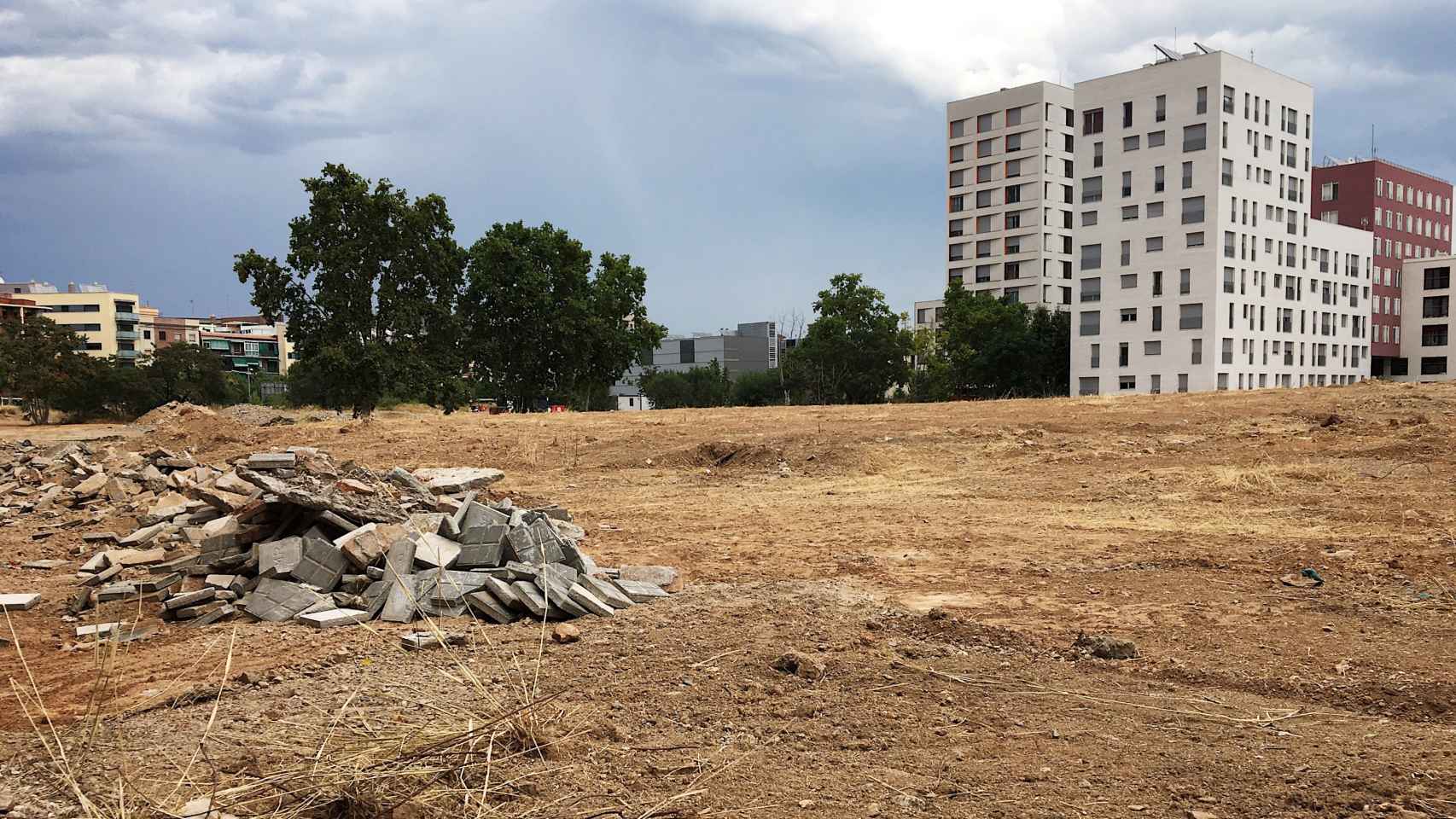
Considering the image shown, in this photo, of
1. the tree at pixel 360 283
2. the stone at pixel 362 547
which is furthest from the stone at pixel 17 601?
the tree at pixel 360 283

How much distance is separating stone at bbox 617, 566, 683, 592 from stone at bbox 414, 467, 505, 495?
413 centimetres

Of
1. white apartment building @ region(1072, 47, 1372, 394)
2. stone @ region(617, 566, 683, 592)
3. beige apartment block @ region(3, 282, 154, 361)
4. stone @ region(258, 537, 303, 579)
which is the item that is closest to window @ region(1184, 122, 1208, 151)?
white apartment building @ region(1072, 47, 1372, 394)

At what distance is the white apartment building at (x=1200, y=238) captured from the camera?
208ft

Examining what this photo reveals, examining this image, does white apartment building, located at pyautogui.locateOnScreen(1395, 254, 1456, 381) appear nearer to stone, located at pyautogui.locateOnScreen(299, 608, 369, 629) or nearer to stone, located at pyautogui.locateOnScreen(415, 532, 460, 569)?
stone, located at pyautogui.locateOnScreen(415, 532, 460, 569)

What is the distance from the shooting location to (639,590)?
28.1ft

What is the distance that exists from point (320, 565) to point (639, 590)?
9.08 feet

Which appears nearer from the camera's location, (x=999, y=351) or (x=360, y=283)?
(x=360, y=283)

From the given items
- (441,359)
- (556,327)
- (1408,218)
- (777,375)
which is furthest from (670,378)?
(1408,218)

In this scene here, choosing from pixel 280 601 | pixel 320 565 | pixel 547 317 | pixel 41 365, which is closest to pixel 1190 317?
pixel 547 317

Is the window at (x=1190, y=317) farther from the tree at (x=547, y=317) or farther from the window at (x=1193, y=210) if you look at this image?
the tree at (x=547, y=317)

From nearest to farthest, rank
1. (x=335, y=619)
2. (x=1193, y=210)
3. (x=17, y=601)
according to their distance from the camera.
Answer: (x=335, y=619) < (x=17, y=601) < (x=1193, y=210)

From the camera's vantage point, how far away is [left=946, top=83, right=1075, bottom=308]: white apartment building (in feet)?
274

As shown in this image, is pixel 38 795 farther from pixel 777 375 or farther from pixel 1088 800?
pixel 777 375

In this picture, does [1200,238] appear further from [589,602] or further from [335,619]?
[335,619]
